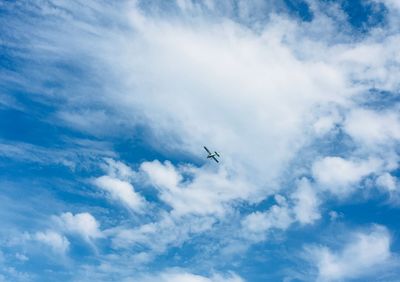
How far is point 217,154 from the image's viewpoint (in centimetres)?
14150
